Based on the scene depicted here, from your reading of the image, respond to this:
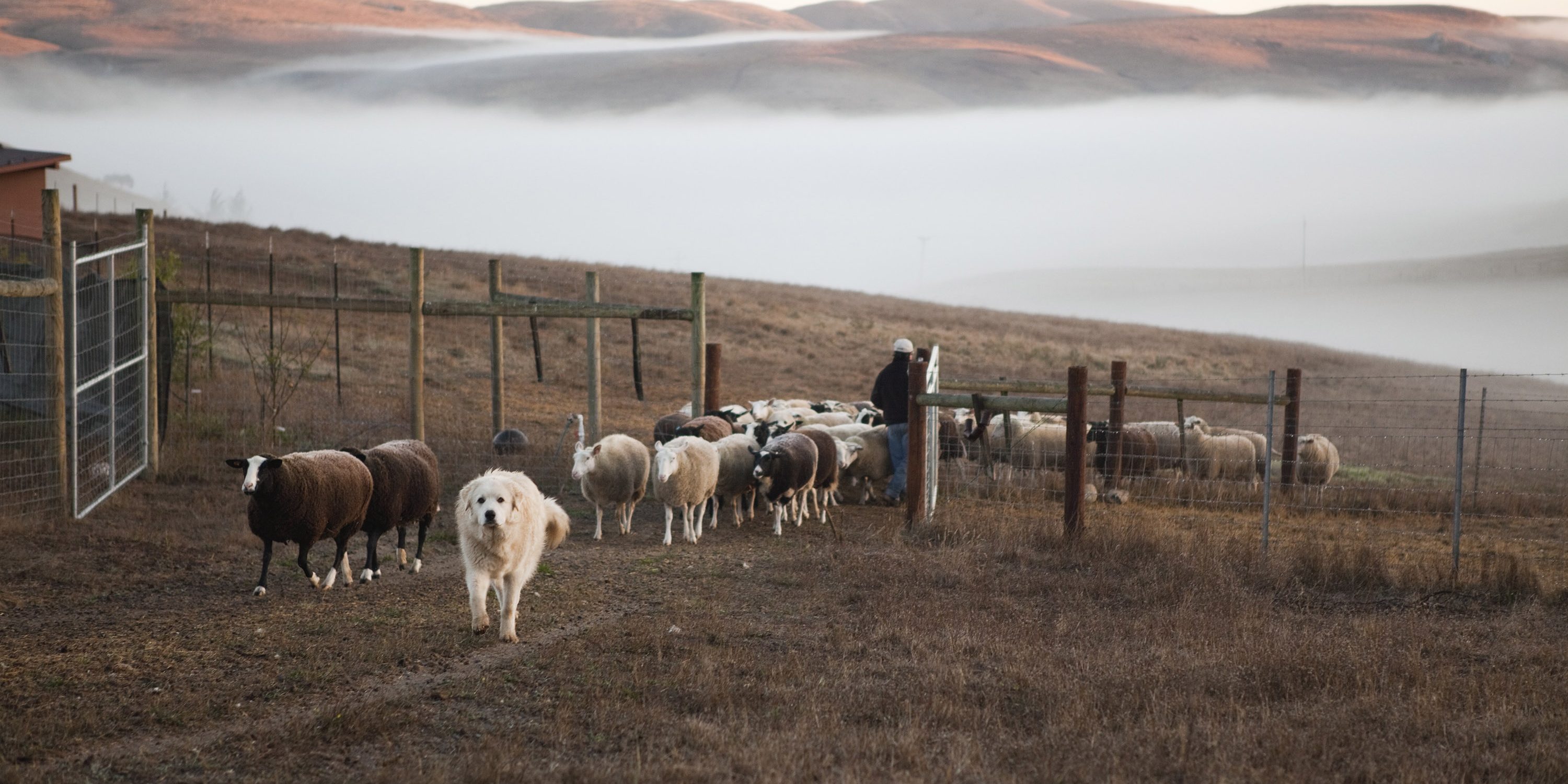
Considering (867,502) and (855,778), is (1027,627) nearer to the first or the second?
(855,778)

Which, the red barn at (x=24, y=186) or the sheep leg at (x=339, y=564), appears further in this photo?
the red barn at (x=24, y=186)

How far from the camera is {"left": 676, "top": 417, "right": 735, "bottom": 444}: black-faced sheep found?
46.7 feet

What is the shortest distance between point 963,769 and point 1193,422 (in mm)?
13922

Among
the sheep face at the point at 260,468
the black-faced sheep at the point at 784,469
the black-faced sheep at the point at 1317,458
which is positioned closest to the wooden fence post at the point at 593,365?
the black-faced sheep at the point at 784,469

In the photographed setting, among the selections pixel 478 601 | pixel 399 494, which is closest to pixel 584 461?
pixel 399 494

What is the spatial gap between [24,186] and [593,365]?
969 inches

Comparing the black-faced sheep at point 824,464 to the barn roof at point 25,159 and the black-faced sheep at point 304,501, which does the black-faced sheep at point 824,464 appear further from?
the barn roof at point 25,159

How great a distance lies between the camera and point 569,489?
15008 mm

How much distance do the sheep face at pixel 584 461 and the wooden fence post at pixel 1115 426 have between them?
20.2ft

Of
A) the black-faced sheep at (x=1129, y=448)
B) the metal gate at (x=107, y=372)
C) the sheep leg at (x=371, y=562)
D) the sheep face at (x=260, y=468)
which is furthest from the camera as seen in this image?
the black-faced sheep at (x=1129, y=448)

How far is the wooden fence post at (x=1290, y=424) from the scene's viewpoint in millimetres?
15570

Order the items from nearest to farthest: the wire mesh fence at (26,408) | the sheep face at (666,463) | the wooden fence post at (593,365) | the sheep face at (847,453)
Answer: the wire mesh fence at (26,408)
the sheep face at (666,463)
the sheep face at (847,453)
the wooden fence post at (593,365)

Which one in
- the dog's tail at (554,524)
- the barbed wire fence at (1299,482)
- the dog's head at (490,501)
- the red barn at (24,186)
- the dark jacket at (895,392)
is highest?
the red barn at (24,186)

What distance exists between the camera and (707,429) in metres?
14.4
